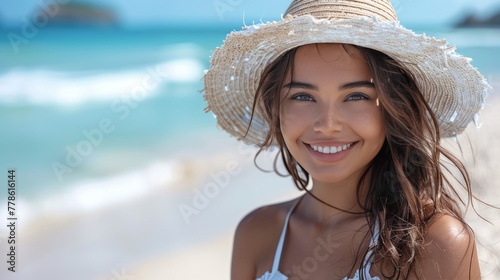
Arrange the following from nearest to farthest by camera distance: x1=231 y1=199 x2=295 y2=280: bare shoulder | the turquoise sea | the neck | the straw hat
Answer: the straw hat, the neck, x1=231 y1=199 x2=295 y2=280: bare shoulder, the turquoise sea

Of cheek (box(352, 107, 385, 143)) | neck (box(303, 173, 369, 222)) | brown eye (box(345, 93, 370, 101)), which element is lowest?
neck (box(303, 173, 369, 222))

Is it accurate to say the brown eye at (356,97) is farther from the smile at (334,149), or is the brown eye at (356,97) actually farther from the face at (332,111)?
the smile at (334,149)

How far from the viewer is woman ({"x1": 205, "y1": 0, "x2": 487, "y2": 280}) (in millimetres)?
2166

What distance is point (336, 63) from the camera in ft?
7.35

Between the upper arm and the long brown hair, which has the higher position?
the long brown hair

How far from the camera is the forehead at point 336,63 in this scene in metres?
2.24

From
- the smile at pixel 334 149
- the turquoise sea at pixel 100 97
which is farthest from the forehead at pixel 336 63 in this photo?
the turquoise sea at pixel 100 97

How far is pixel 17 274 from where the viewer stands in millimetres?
5066

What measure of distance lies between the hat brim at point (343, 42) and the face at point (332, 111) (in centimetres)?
7

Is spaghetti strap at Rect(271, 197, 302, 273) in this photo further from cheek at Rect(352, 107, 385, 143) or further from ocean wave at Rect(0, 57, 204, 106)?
ocean wave at Rect(0, 57, 204, 106)

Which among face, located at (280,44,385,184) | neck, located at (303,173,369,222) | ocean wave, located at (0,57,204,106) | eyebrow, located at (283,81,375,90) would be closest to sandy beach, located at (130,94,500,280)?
neck, located at (303,173,369,222)

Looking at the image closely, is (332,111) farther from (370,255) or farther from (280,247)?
(280,247)

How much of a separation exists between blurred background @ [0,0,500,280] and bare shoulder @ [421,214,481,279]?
37.4 inches

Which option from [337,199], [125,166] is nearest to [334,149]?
[337,199]
